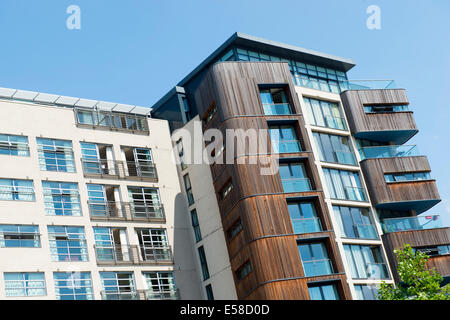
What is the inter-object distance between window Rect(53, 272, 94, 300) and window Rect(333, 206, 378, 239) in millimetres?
17717

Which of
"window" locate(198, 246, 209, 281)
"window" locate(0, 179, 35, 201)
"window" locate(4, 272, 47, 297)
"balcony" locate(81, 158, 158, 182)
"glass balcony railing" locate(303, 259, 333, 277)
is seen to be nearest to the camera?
"window" locate(4, 272, 47, 297)

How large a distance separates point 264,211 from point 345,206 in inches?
290

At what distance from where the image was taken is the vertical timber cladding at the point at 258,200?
127ft

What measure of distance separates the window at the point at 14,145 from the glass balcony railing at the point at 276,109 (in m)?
17.2

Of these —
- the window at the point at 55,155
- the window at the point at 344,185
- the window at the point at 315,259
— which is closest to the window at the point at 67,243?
the window at the point at 55,155

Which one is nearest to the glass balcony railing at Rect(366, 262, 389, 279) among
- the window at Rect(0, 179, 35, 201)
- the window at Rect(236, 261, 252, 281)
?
the window at Rect(236, 261, 252, 281)

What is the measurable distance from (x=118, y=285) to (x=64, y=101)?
1767cm

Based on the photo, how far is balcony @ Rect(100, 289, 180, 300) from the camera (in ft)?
138

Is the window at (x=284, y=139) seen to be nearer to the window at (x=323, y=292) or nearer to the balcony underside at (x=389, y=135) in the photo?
the balcony underside at (x=389, y=135)

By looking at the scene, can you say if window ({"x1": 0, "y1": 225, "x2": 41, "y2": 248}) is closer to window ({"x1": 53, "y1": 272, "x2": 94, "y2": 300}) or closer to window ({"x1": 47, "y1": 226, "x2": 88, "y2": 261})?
window ({"x1": 47, "y1": 226, "x2": 88, "y2": 261})

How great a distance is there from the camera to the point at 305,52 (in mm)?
52438

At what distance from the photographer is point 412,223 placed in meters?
46.2

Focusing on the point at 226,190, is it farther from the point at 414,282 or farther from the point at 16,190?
the point at 414,282

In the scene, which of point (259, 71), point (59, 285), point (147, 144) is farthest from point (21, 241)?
point (259, 71)
